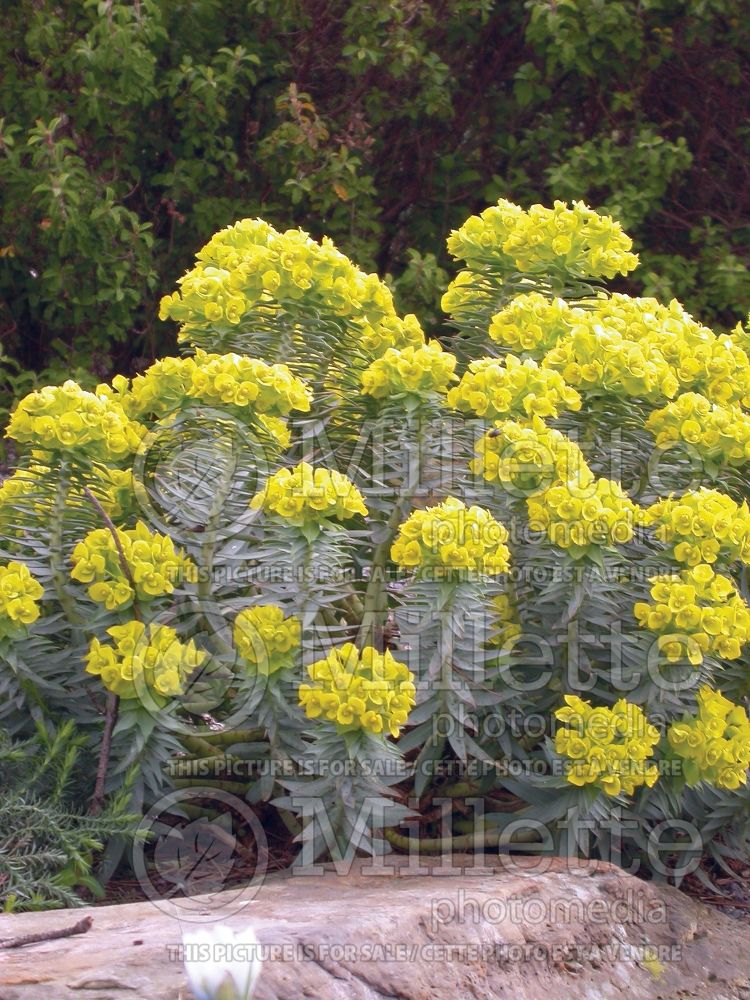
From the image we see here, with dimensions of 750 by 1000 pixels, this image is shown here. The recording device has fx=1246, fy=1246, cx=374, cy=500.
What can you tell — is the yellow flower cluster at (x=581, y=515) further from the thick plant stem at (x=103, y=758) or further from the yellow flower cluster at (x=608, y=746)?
the thick plant stem at (x=103, y=758)

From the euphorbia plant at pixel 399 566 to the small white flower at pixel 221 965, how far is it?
2.28 ft

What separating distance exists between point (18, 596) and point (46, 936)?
2.66 feet

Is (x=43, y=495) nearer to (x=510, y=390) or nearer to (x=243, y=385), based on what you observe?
(x=243, y=385)

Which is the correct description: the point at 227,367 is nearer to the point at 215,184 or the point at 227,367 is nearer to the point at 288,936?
the point at 288,936

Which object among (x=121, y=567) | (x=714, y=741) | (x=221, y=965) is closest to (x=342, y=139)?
(x=121, y=567)

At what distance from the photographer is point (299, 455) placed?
3.26 meters

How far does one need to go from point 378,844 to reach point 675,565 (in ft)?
3.01

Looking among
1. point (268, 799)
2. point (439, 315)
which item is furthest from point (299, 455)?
point (439, 315)

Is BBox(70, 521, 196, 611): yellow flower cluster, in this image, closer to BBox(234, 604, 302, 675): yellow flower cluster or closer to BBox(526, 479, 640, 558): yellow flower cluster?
BBox(234, 604, 302, 675): yellow flower cluster

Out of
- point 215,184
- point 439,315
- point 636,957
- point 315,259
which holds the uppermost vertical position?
point 215,184

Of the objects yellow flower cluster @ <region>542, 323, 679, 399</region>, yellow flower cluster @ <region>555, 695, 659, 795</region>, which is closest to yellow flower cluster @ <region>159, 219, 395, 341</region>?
yellow flower cluster @ <region>542, 323, 679, 399</region>

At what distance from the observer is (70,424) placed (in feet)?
9.18

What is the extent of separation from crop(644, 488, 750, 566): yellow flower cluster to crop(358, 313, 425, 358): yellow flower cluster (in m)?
0.85

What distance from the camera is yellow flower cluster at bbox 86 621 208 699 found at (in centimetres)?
270
